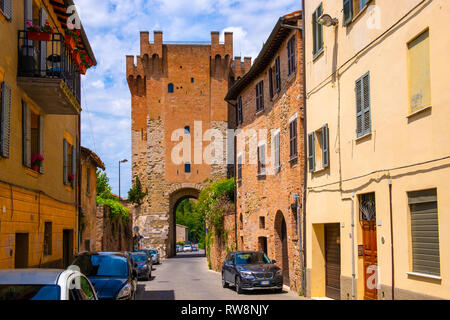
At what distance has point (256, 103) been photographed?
Answer: 85.3 feet

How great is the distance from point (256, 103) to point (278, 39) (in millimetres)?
5111

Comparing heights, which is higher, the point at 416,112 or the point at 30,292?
the point at 416,112

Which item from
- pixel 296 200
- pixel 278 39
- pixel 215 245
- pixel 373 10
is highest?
pixel 278 39

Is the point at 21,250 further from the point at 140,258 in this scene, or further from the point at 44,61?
the point at 140,258

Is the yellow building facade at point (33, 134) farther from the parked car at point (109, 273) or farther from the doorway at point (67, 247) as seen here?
the parked car at point (109, 273)

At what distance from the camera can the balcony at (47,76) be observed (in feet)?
44.2

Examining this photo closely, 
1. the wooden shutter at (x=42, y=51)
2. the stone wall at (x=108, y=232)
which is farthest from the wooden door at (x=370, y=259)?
the stone wall at (x=108, y=232)

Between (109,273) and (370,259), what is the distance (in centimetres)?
640

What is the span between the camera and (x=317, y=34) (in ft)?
56.2

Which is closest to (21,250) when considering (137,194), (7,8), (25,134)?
(25,134)

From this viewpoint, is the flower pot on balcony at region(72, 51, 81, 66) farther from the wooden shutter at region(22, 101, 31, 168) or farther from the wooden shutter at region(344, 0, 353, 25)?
the wooden shutter at region(344, 0, 353, 25)

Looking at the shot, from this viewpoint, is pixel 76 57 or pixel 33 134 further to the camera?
pixel 76 57

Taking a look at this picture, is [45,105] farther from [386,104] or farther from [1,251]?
[386,104]

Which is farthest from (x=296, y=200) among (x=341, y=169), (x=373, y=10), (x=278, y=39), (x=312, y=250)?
(x=373, y=10)
